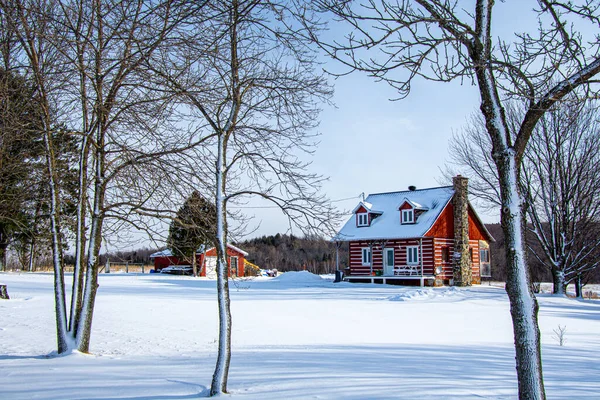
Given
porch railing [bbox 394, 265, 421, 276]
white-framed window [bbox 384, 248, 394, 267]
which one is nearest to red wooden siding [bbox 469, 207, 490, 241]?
porch railing [bbox 394, 265, 421, 276]

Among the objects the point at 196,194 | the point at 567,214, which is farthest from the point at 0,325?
the point at 567,214

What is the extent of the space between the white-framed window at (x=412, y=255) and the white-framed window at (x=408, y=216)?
186 centimetres

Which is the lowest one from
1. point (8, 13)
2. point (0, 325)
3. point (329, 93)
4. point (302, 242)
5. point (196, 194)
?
point (0, 325)

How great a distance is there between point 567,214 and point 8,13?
27860 millimetres

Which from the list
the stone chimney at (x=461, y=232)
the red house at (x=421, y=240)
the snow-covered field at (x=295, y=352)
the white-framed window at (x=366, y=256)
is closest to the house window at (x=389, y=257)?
the red house at (x=421, y=240)

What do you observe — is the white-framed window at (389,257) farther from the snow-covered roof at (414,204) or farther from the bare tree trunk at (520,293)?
the bare tree trunk at (520,293)

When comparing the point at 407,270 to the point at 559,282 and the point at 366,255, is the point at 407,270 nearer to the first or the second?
the point at 366,255

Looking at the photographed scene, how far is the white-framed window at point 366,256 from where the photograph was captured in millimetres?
37188

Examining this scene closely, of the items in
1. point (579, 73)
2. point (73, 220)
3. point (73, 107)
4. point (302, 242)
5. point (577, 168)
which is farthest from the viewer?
point (577, 168)

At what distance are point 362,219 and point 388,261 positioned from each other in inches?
152

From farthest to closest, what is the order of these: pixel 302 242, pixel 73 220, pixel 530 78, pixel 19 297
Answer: pixel 19 297, pixel 73 220, pixel 302 242, pixel 530 78

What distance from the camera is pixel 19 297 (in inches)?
835

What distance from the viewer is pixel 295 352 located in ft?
32.4

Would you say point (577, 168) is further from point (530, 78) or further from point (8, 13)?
point (8, 13)
